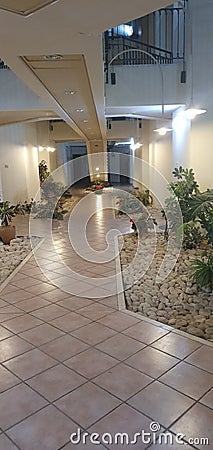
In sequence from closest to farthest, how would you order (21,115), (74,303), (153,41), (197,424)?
1. (197,424)
2. (74,303)
3. (21,115)
4. (153,41)

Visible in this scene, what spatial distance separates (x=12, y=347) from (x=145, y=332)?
3.57 feet

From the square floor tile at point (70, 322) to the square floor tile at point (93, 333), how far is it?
73 millimetres

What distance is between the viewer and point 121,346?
110 inches

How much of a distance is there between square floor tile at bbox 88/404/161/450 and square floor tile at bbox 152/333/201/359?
0.71m

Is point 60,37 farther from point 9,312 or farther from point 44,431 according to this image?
point 44,431

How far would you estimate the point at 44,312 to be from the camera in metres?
3.45

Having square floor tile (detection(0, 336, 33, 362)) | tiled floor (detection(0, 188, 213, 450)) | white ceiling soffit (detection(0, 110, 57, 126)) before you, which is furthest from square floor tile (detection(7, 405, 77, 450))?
white ceiling soffit (detection(0, 110, 57, 126))

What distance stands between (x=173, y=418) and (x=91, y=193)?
1363 cm

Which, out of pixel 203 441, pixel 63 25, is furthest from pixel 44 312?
pixel 63 25

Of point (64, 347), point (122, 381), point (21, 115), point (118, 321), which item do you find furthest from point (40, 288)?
point (21, 115)

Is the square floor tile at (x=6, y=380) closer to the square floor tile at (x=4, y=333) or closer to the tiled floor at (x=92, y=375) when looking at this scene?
the tiled floor at (x=92, y=375)

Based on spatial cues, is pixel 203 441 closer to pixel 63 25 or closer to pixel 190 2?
pixel 63 25

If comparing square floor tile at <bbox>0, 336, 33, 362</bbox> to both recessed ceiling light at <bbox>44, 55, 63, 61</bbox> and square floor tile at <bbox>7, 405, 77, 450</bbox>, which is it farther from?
recessed ceiling light at <bbox>44, 55, 63, 61</bbox>

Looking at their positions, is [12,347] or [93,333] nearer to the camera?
[12,347]
